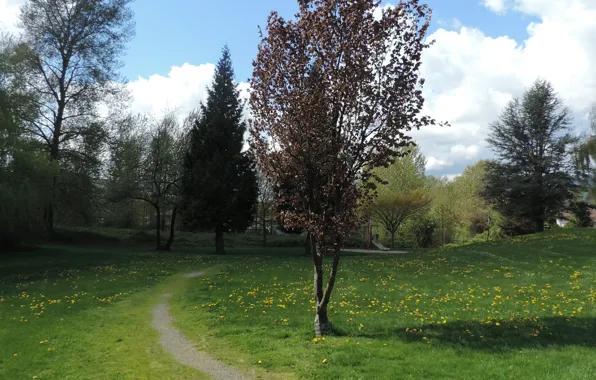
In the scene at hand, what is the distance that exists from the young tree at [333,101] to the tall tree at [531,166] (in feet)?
97.0

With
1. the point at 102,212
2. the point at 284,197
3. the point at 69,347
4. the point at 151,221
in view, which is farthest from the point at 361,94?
the point at 151,221

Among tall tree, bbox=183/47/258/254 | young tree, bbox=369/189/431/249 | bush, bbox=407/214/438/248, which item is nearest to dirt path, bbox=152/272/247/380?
tall tree, bbox=183/47/258/254

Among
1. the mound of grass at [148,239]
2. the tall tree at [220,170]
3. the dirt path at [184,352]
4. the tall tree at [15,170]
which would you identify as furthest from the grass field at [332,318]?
the mound of grass at [148,239]

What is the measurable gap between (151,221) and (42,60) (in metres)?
23.5

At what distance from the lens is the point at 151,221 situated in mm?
48844

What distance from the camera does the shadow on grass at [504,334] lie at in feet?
23.5

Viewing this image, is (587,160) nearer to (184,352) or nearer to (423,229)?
(423,229)

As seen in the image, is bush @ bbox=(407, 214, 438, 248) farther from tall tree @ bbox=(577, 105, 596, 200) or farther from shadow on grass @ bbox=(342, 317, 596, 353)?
shadow on grass @ bbox=(342, 317, 596, 353)

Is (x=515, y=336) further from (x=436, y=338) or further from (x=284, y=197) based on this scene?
(x=284, y=197)

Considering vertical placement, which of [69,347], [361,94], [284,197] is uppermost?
[361,94]

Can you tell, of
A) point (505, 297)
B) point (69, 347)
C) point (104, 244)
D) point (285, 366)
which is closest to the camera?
point (285, 366)

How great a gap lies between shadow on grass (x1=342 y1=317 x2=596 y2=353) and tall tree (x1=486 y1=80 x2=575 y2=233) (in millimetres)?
27427

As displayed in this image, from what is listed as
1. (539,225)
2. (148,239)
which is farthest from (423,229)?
(148,239)

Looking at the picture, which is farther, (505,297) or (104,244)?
(104,244)
